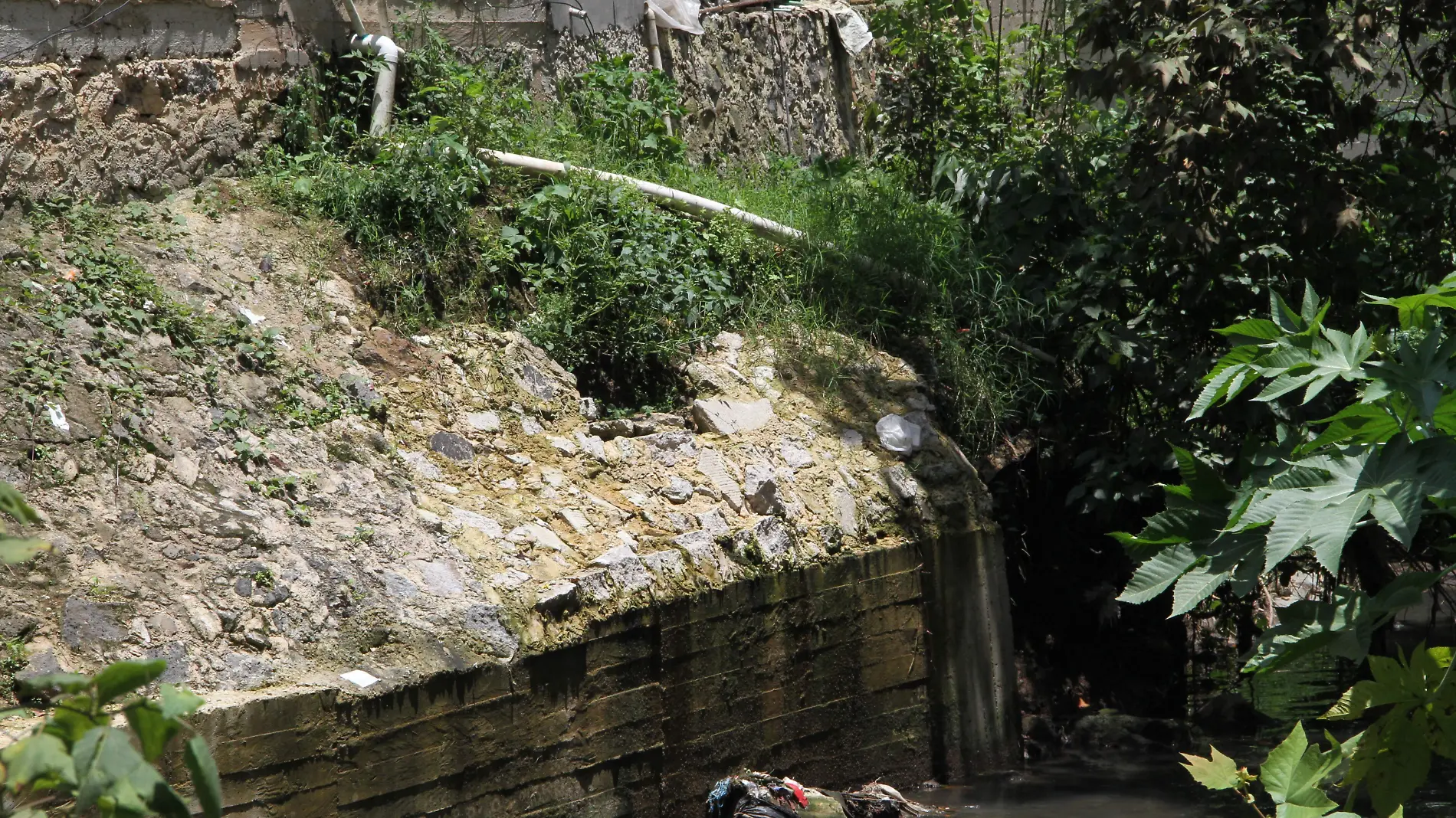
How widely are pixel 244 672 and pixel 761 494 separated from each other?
2278 mm

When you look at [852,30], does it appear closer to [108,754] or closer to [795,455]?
[795,455]

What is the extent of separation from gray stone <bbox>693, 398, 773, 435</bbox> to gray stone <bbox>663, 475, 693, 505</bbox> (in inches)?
17.0

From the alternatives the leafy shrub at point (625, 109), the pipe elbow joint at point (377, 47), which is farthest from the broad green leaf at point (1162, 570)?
the leafy shrub at point (625, 109)

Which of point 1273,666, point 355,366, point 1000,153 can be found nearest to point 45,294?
point 355,366

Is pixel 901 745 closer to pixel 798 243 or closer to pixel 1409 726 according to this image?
pixel 798 243

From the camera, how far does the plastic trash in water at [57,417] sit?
13.5ft

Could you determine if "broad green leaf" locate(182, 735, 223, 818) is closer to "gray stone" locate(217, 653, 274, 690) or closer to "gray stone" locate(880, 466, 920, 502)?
"gray stone" locate(217, 653, 274, 690)

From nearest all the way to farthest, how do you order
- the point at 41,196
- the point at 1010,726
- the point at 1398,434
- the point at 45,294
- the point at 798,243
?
the point at 1398,434 < the point at 45,294 < the point at 41,196 < the point at 1010,726 < the point at 798,243

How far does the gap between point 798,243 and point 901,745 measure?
2568 millimetres

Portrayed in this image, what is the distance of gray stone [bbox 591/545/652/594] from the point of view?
4.70 metres

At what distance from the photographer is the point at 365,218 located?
5.77 m

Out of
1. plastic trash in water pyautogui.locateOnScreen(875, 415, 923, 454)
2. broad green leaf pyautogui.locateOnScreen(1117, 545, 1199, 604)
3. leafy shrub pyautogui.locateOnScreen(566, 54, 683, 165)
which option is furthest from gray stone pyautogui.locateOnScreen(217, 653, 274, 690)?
leafy shrub pyautogui.locateOnScreen(566, 54, 683, 165)

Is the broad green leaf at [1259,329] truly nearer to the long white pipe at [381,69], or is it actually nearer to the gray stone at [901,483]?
the gray stone at [901,483]

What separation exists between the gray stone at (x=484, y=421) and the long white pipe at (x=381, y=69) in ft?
5.89
